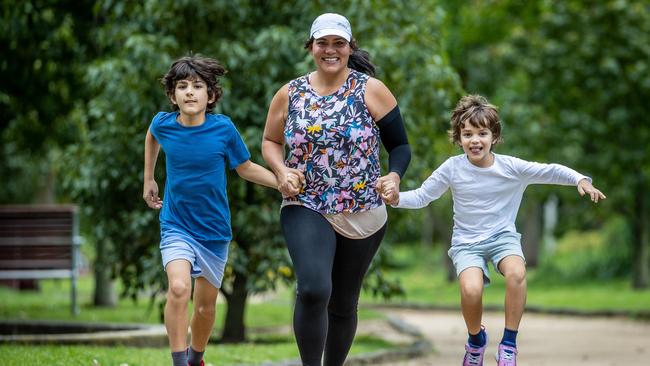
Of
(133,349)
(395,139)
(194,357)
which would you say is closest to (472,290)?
(395,139)

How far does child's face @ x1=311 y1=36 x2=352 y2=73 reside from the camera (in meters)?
6.14

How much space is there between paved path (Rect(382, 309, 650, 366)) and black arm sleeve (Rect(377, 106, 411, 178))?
4.82 m

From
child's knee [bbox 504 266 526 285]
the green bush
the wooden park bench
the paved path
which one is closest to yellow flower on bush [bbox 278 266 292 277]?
the paved path

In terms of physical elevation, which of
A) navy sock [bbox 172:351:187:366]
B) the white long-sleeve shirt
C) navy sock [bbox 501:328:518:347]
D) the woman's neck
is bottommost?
navy sock [bbox 172:351:187:366]

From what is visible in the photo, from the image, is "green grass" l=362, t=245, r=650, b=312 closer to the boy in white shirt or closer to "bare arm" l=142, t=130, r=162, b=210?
the boy in white shirt

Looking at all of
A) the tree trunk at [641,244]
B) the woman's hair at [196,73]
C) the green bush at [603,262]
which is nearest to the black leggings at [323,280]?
the woman's hair at [196,73]

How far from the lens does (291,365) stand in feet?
30.3

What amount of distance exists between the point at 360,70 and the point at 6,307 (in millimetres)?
11477

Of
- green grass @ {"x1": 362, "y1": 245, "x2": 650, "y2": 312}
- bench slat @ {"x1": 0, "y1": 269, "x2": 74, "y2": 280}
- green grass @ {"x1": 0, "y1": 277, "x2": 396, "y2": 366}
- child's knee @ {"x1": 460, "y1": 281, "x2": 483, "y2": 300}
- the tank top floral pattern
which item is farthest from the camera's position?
green grass @ {"x1": 362, "y1": 245, "x2": 650, "y2": 312}

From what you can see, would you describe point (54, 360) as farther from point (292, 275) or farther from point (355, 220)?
point (292, 275)

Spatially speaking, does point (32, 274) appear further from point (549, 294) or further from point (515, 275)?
point (549, 294)

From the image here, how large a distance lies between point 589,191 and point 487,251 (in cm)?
71

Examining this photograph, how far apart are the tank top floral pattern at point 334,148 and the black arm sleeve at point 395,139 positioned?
0.09 m

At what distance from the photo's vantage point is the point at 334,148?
20.0 ft
